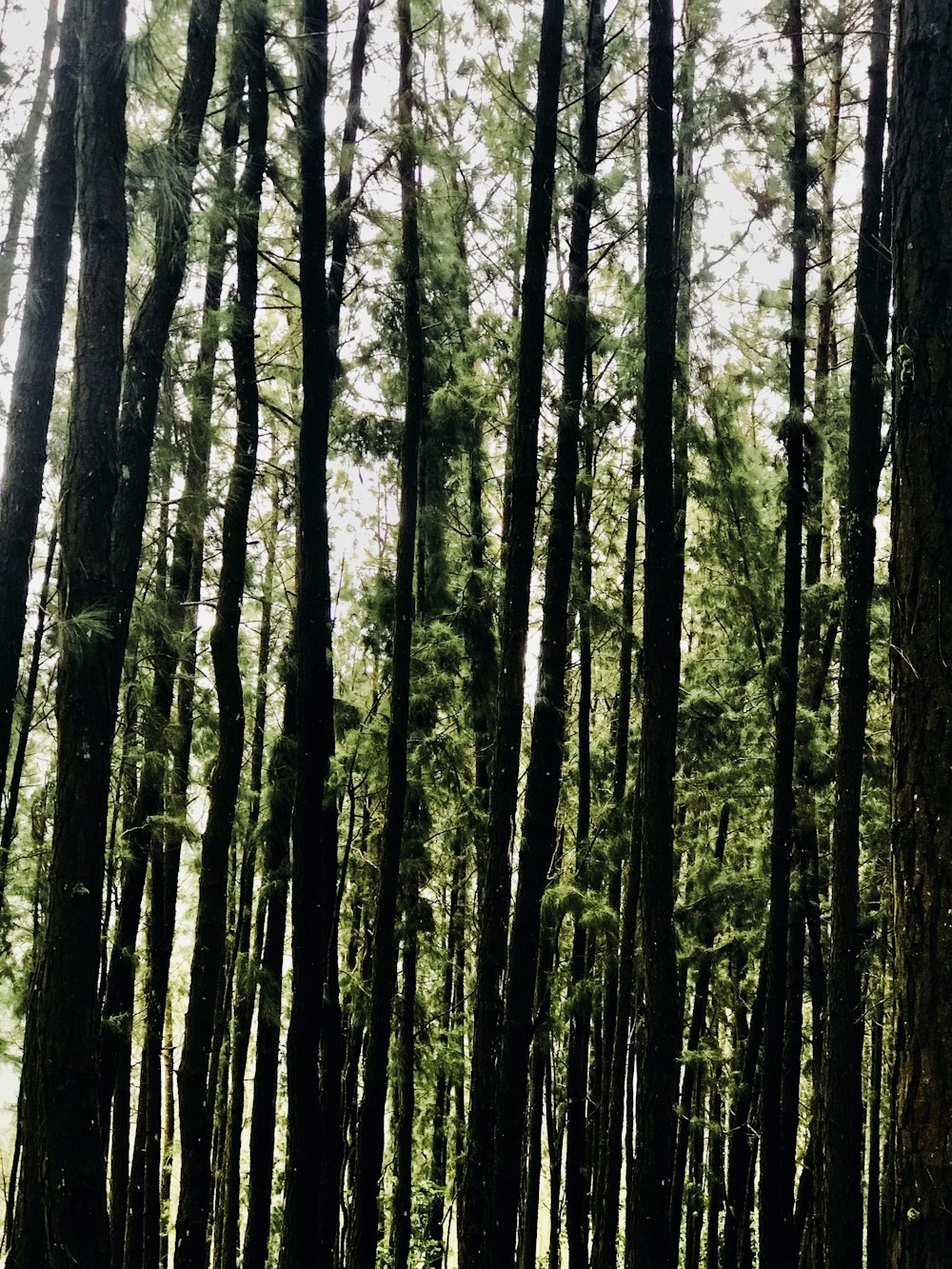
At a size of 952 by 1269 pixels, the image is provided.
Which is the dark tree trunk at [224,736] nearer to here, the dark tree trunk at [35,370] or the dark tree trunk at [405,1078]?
the dark tree trunk at [35,370]

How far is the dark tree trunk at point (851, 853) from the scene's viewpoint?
6.88 m

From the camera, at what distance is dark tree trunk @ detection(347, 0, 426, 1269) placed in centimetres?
779

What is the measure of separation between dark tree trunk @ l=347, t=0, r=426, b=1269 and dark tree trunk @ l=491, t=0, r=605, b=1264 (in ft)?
4.84

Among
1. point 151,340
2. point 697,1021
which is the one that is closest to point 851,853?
point 151,340

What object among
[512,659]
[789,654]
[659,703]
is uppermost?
[789,654]

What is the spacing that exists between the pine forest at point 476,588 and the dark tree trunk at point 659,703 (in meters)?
0.04

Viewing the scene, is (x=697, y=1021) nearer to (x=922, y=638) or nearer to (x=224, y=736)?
(x=224, y=736)

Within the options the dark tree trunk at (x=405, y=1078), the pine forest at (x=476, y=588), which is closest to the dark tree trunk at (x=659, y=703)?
the pine forest at (x=476, y=588)

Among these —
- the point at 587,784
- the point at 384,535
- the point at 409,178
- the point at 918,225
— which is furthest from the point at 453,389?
the point at 918,225

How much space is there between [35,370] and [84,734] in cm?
312

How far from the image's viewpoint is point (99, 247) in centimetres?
511

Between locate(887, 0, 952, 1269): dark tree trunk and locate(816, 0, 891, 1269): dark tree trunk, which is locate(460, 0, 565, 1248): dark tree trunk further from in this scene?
Result: locate(887, 0, 952, 1269): dark tree trunk

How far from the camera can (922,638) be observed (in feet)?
10.3

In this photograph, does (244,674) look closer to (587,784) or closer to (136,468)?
(587,784)
